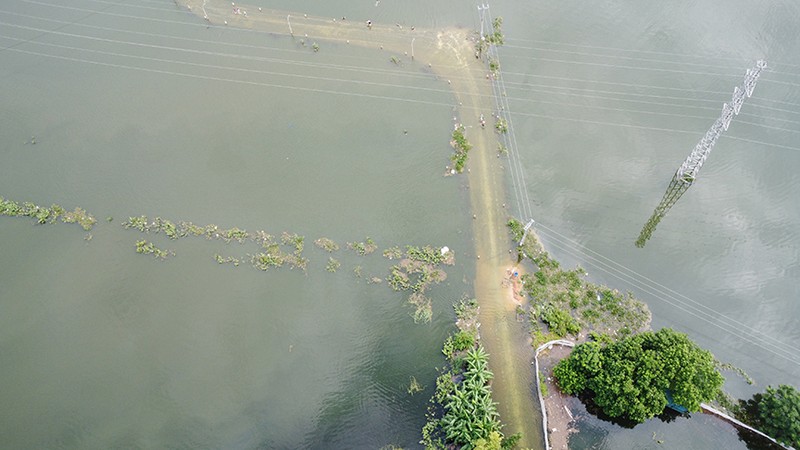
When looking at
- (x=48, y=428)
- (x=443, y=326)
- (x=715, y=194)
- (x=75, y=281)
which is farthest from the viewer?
(x=715, y=194)

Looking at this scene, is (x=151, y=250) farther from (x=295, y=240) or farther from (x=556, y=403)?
(x=556, y=403)

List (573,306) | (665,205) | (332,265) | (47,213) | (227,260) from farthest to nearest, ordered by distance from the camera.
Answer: (47,213) < (665,205) < (227,260) < (332,265) < (573,306)

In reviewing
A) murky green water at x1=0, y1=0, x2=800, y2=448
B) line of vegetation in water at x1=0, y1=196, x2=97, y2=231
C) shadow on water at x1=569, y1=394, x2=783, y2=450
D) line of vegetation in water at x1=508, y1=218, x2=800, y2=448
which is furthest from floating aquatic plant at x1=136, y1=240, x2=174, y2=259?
shadow on water at x1=569, y1=394, x2=783, y2=450

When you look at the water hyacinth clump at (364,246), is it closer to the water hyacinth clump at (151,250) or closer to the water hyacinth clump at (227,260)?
the water hyacinth clump at (227,260)

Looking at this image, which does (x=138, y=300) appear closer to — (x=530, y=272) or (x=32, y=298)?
(x=32, y=298)

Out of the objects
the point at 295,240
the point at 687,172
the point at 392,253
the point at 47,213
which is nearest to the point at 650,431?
the point at 392,253

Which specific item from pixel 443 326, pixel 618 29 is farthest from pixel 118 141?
pixel 618 29

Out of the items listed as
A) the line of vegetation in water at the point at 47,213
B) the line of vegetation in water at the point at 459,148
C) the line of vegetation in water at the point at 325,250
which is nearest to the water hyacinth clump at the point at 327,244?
the line of vegetation in water at the point at 325,250
